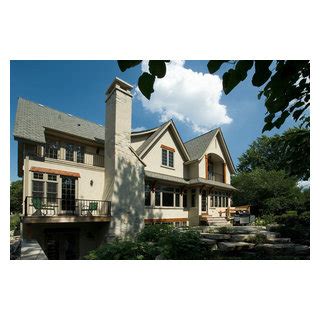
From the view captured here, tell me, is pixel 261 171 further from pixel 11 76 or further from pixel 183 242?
pixel 11 76

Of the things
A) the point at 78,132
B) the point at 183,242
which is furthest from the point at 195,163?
the point at 183,242

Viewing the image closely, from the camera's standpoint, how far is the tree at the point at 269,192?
45.4 ft

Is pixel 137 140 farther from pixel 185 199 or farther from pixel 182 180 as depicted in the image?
pixel 185 199

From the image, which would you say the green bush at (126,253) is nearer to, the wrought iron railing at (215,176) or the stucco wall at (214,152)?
the stucco wall at (214,152)

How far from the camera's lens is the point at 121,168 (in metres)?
9.66

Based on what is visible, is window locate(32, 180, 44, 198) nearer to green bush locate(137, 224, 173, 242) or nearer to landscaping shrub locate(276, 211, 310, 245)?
green bush locate(137, 224, 173, 242)

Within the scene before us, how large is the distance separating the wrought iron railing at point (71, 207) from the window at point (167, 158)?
4.76 metres

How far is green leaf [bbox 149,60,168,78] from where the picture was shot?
5.26 feet

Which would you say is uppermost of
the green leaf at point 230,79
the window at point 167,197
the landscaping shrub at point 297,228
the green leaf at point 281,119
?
the green leaf at point 230,79

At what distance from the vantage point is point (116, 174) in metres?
9.41

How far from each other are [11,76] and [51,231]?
20.6 ft

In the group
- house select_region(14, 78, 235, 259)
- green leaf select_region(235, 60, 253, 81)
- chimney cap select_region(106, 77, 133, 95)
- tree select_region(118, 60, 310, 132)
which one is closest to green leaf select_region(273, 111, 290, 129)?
tree select_region(118, 60, 310, 132)

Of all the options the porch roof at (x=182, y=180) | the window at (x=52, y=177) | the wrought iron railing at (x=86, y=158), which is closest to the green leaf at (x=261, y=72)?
the window at (x=52, y=177)

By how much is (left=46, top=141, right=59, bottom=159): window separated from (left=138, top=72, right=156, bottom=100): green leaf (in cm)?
919
